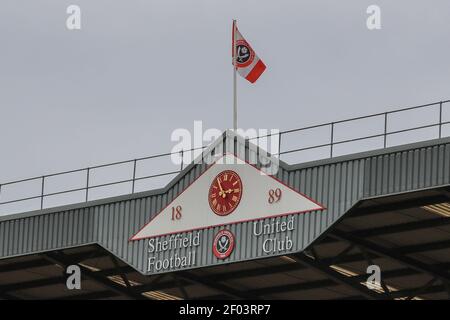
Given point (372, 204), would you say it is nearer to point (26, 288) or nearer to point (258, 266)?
point (258, 266)

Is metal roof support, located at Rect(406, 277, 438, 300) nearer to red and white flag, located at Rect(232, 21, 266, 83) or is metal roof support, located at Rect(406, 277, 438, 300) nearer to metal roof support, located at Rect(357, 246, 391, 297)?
metal roof support, located at Rect(357, 246, 391, 297)

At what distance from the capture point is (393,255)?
5578cm

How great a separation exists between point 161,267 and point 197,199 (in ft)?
9.88

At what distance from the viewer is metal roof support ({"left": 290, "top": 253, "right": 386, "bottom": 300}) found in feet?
180

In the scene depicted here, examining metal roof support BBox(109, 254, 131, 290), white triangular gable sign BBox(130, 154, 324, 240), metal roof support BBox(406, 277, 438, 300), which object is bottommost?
metal roof support BBox(406, 277, 438, 300)

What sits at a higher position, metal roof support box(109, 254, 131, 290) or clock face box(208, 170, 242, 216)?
clock face box(208, 170, 242, 216)

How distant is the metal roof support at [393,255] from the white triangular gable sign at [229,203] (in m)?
2.17

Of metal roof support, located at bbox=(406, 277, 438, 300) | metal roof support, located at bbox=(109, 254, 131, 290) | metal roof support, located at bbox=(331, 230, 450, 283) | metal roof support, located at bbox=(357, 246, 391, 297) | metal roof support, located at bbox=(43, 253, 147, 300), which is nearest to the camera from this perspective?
metal roof support, located at bbox=(331, 230, 450, 283)

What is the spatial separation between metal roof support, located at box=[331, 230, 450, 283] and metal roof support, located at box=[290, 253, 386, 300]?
1.66 meters

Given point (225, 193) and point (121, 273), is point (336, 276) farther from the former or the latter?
point (121, 273)

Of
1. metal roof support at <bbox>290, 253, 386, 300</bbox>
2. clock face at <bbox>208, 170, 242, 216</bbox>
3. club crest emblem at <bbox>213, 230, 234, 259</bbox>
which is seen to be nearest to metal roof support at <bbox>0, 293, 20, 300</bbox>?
club crest emblem at <bbox>213, 230, 234, 259</bbox>

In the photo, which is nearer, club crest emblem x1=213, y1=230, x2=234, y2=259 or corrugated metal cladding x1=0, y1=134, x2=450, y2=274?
corrugated metal cladding x1=0, y1=134, x2=450, y2=274

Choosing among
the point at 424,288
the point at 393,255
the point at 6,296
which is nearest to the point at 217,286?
the point at 393,255
